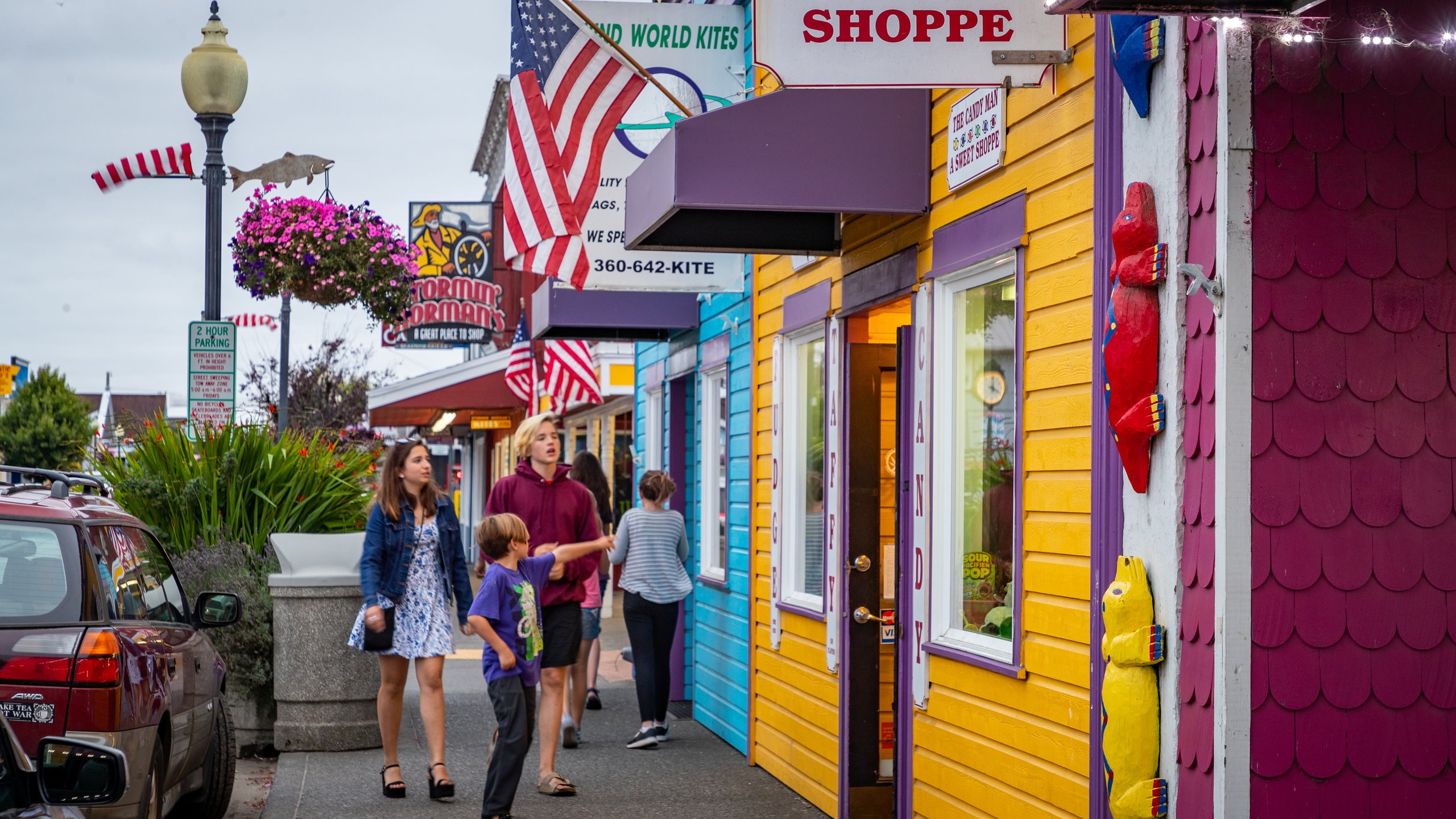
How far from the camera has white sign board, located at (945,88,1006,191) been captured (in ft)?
18.2

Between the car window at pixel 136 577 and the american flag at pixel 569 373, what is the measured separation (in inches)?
383

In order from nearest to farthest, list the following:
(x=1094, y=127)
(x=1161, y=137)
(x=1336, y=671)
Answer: (x=1336, y=671) → (x=1161, y=137) → (x=1094, y=127)

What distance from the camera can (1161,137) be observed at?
4121 mm

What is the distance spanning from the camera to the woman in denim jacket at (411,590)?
770 centimetres

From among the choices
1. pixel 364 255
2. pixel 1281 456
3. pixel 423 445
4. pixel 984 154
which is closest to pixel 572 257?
pixel 423 445

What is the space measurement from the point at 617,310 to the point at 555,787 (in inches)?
177

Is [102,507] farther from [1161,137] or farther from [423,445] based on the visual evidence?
[1161,137]

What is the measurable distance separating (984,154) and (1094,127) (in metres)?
1.02

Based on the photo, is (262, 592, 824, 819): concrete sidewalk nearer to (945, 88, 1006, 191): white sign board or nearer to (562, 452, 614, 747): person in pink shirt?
(562, 452, 614, 747): person in pink shirt

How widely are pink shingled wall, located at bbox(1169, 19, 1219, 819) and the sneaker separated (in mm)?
5875

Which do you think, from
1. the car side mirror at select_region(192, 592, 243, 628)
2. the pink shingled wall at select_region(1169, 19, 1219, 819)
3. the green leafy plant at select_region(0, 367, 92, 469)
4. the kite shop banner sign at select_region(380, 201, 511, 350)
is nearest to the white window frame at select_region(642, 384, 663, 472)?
the car side mirror at select_region(192, 592, 243, 628)

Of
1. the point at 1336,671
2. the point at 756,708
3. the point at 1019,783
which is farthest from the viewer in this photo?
the point at 756,708

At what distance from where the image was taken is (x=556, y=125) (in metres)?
8.63

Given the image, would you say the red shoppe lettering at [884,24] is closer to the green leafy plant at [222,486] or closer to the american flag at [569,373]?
the green leafy plant at [222,486]
